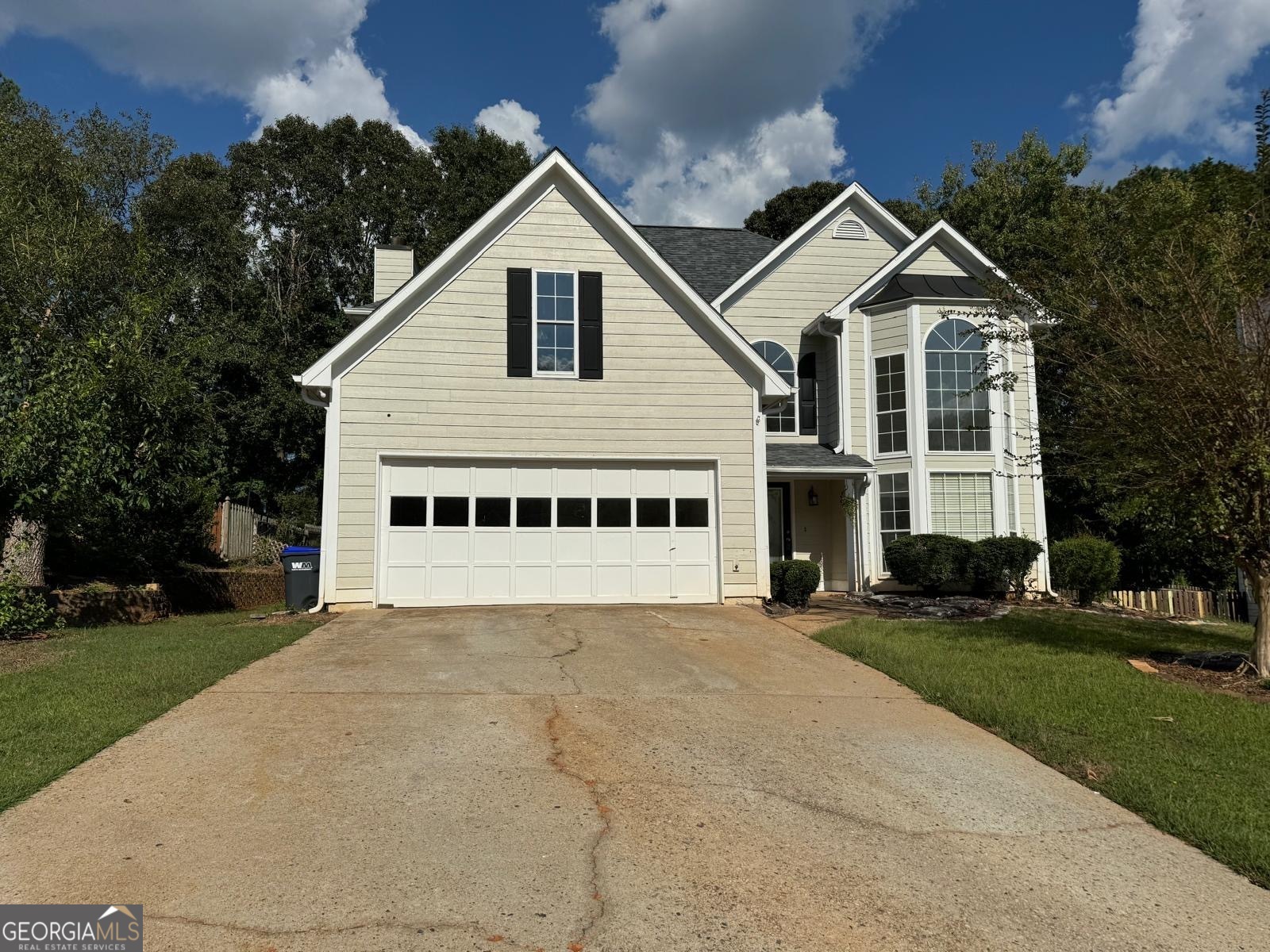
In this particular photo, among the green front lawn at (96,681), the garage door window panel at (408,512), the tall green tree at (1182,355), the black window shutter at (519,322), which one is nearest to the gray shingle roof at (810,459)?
the black window shutter at (519,322)

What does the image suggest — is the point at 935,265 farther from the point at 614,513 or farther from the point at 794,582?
the point at 614,513

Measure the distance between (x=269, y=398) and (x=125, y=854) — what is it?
26.3 metres

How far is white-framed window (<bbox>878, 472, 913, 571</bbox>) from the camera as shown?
16172 millimetres

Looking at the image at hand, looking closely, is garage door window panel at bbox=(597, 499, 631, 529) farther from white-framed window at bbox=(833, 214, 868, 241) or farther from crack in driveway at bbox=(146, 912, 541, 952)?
crack in driveway at bbox=(146, 912, 541, 952)

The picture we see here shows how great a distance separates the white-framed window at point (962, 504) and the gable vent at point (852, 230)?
5781 millimetres

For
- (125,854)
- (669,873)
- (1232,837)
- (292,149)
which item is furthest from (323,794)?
(292,149)

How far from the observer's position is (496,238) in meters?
13.0

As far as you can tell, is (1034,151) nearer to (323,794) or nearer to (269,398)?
(269,398)

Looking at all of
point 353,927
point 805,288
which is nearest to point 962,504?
point 805,288

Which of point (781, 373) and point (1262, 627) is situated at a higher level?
point (781, 373)

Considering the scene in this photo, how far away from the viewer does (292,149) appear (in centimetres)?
3278

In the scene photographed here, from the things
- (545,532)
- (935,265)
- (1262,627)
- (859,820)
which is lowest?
(859,820)

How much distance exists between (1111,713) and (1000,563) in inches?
351

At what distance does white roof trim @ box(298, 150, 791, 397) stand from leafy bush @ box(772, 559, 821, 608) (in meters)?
2.95
